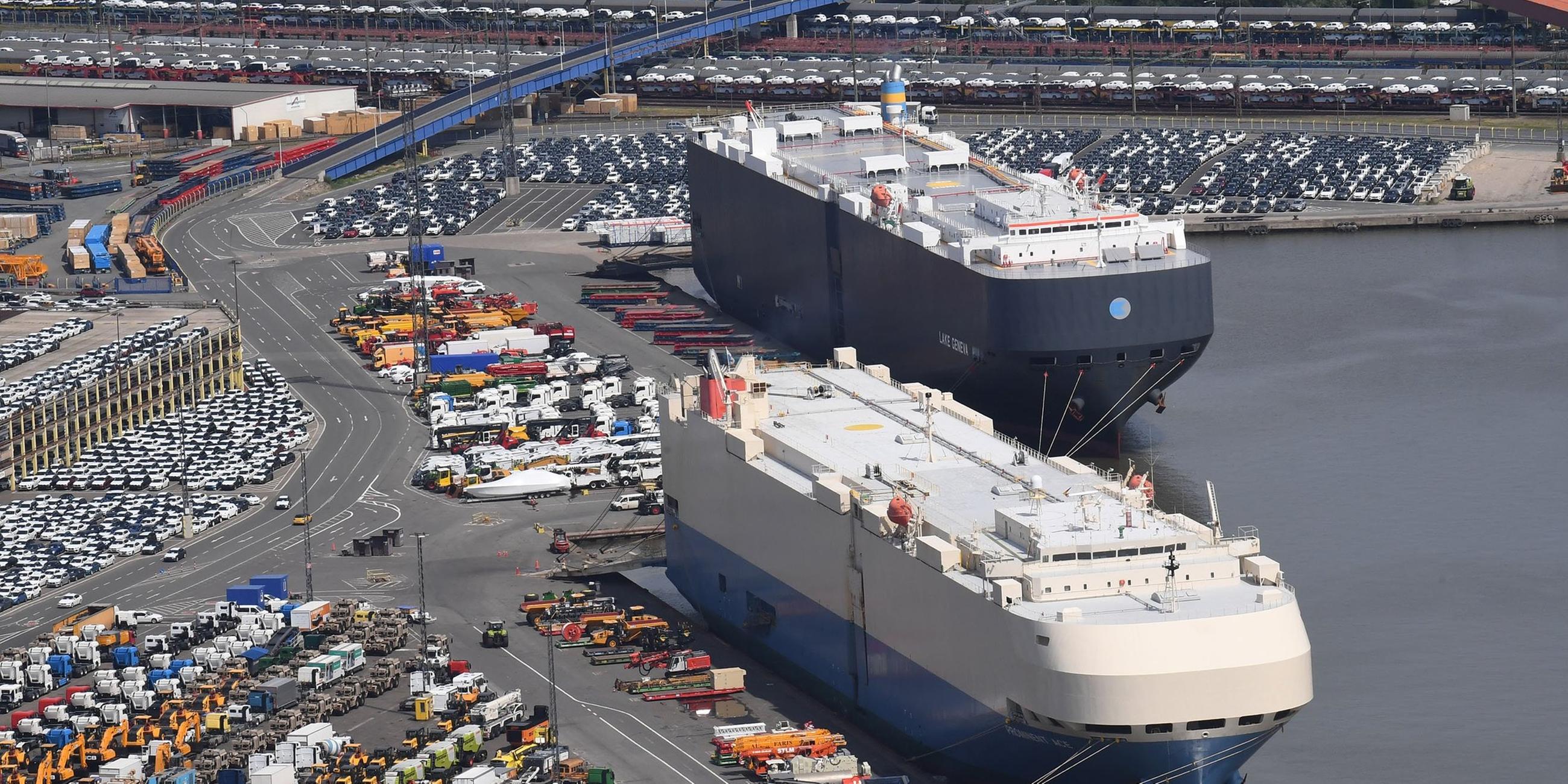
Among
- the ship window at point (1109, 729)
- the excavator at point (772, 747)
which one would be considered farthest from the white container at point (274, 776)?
the ship window at point (1109, 729)

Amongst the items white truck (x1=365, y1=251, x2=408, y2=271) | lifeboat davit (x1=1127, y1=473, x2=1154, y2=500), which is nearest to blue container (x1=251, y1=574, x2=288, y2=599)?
lifeboat davit (x1=1127, y1=473, x2=1154, y2=500)

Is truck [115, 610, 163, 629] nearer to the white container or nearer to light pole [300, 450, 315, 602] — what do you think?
light pole [300, 450, 315, 602]

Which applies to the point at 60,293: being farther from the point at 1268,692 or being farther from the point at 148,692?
the point at 1268,692

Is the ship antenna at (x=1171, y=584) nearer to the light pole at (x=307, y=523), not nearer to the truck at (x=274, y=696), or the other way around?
the truck at (x=274, y=696)

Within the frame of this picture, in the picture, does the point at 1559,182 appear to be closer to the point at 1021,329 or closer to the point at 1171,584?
the point at 1021,329

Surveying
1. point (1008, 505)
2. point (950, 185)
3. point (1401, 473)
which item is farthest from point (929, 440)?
point (950, 185)

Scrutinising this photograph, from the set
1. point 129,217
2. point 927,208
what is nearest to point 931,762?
point 927,208
